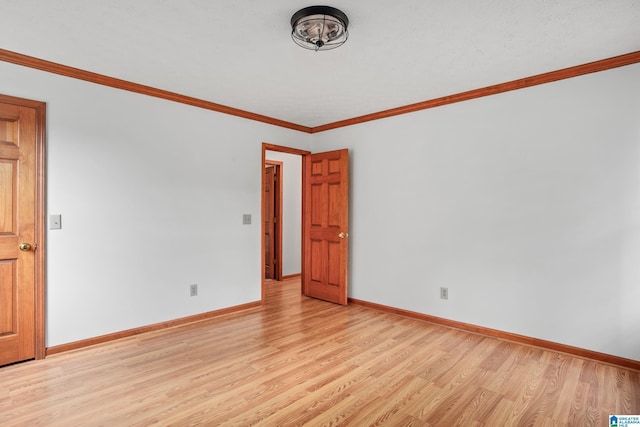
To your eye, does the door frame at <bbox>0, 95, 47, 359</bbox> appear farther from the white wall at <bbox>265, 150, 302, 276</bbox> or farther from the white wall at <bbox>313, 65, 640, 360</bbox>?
the white wall at <bbox>265, 150, 302, 276</bbox>

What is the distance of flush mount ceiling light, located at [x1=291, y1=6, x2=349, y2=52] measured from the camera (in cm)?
208

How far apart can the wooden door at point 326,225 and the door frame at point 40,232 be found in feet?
9.79

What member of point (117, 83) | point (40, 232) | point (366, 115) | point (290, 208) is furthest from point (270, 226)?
point (40, 232)

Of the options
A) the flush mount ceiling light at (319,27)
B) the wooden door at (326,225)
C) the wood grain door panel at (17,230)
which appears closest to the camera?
the flush mount ceiling light at (319,27)

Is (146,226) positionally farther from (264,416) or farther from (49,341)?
(264,416)

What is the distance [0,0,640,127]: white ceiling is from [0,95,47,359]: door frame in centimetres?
56

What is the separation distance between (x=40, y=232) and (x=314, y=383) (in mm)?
2536

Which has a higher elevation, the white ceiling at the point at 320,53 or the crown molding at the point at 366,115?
the white ceiling at the point at 320,53

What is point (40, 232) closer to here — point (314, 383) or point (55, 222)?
point (55, 222)

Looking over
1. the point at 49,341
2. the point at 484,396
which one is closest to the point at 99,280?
the point at 49,341

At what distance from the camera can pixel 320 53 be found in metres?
2.71

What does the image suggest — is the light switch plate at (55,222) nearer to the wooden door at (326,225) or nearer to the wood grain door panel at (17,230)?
the wood grain door panel at (17,230)

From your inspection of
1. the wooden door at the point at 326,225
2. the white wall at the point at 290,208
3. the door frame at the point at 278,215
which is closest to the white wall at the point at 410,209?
the wooden door at the point at 326,225

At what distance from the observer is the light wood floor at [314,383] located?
209cm
